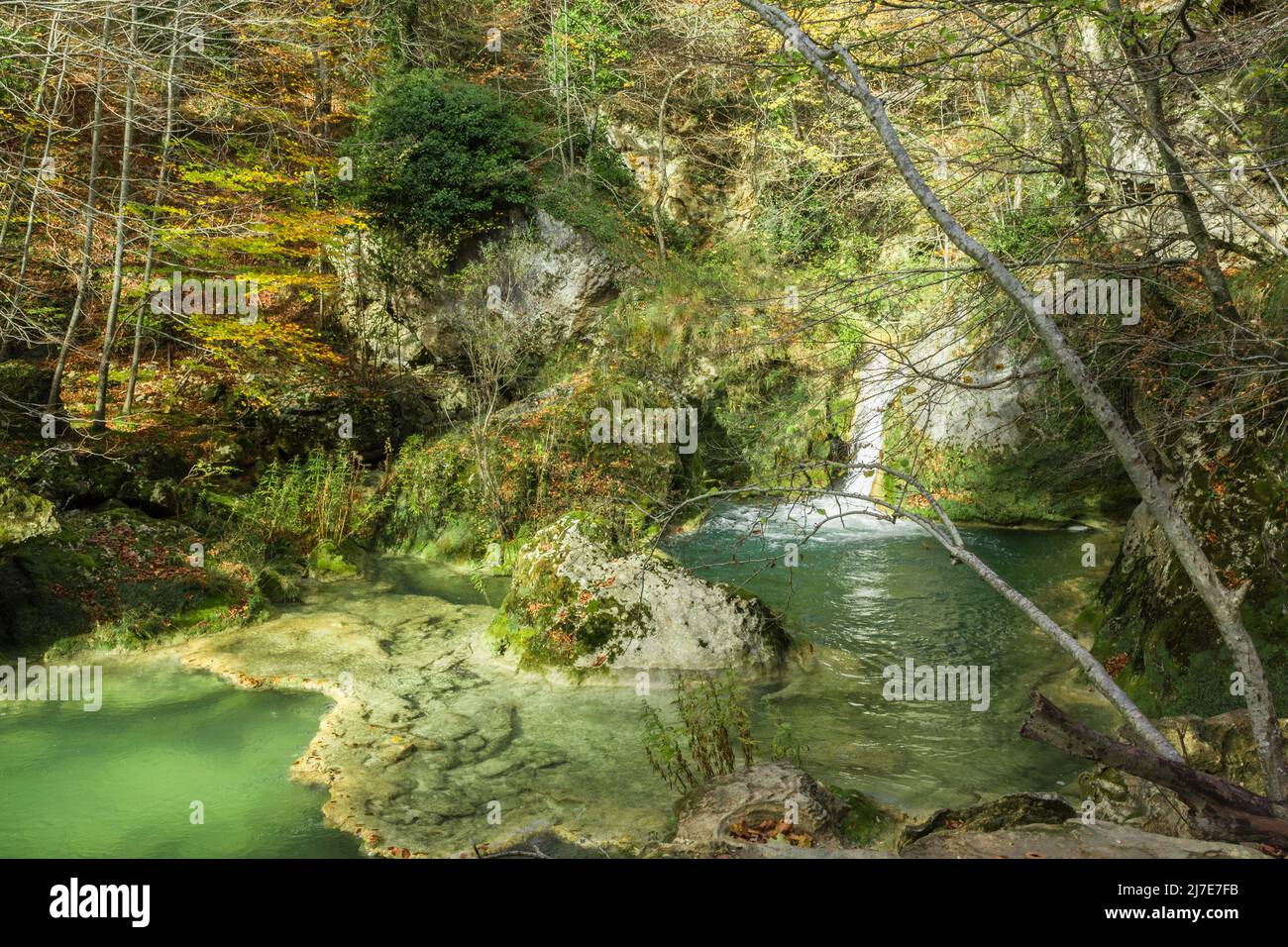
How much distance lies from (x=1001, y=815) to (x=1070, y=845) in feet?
3.06

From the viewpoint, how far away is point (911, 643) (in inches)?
338

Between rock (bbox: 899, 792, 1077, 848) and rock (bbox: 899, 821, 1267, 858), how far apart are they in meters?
0.52

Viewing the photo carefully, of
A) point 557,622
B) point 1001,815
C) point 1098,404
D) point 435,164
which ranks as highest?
point 435,164

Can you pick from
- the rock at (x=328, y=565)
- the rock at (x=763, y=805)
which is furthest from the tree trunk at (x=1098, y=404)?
the rock at (x=328, y=565)

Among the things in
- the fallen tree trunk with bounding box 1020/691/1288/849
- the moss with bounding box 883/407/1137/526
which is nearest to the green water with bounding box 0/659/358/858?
the fallen tree trunk with bounding box 1020/691/1288/849

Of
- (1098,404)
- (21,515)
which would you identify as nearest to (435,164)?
(21,515)

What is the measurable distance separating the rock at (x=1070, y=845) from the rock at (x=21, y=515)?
8.44 m

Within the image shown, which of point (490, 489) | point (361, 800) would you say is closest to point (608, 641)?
point (361, 800)

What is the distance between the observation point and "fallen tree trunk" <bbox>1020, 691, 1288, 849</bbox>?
4.00 metres

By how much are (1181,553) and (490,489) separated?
29.4 ft

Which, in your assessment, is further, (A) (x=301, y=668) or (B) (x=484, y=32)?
(B) (x=484, y=32)

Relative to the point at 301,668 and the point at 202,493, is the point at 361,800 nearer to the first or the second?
the point at 301,668

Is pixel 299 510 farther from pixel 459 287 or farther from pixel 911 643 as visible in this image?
pixel 911 643

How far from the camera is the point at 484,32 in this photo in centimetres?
1827
